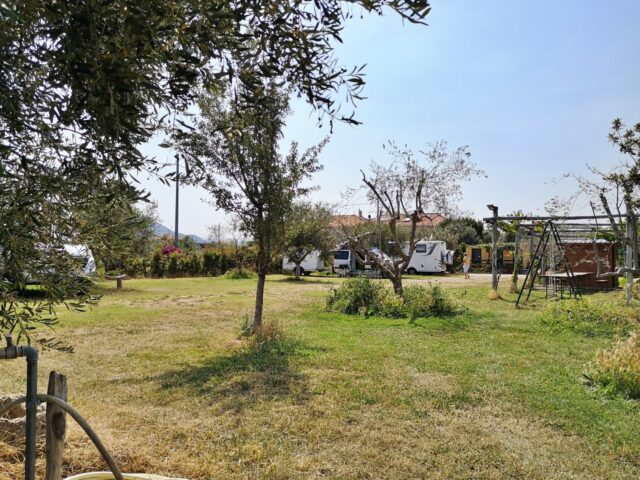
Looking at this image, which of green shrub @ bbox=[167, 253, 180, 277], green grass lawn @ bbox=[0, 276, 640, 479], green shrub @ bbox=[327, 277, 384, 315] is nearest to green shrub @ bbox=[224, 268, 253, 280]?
green shrub @ bbox=[167, 253, 180, 277]

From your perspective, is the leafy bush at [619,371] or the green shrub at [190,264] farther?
the green shrub at [190,264]

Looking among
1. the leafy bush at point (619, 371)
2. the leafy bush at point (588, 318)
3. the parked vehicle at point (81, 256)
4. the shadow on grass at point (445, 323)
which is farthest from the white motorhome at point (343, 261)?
the parked vehicle at point (81, 256)

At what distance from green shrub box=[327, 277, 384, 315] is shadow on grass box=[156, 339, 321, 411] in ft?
15.1

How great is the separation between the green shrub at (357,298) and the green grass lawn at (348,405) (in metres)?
2.46

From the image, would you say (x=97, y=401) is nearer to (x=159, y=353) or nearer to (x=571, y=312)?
(x=159, y=353)

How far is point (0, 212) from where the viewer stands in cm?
171

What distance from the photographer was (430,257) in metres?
32.8

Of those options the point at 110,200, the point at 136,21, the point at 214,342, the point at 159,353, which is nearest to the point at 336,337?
the point at 214,342

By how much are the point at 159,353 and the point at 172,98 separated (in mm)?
6307

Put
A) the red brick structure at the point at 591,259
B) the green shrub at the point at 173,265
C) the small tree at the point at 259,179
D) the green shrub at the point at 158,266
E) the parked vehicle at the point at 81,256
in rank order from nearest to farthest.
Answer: the parked vehicle at the point at 81,256, the small tree at the point at 259,179, the red brick structure at the point at 591,259, the green shrub at the point at 158,266, the green shrub at the point at 173,265

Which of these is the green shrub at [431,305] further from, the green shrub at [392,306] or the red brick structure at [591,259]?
the red brick structure at [591,259]

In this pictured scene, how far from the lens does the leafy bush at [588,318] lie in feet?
29.9

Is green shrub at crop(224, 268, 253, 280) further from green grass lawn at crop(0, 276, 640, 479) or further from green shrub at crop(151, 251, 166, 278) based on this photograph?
green grass lawn at crop(0, 276, 640, 479)

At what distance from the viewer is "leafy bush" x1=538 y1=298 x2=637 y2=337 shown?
9102 millimetres
